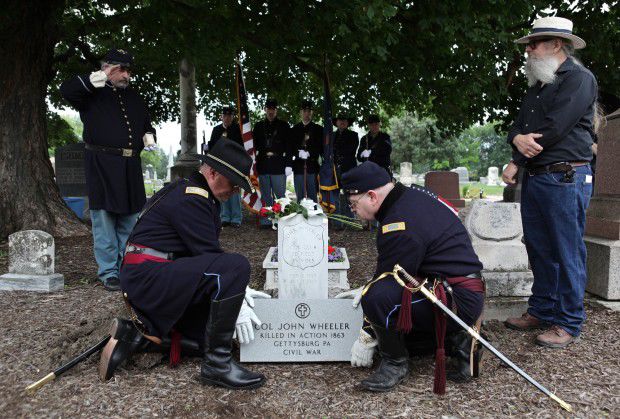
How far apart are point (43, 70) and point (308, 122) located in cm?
418

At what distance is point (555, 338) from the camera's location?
12.6 feet

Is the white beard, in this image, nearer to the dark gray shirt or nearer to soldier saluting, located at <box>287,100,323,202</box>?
the dark gray shirt

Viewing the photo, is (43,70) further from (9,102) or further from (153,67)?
(153,67)

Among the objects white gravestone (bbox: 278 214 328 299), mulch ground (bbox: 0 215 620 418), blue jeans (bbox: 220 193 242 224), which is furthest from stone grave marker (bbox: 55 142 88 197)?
white gravestone (bbox: 278 214 328 299)

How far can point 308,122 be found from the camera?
385 inches

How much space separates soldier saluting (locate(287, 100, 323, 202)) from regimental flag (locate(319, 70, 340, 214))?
6.1 inches

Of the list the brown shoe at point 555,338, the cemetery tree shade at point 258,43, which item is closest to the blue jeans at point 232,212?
the cemetery tree shade at point 258,43

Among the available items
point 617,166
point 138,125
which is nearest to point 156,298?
point 138,125

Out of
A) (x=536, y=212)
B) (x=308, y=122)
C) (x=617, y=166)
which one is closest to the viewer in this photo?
(x=536, y=212)

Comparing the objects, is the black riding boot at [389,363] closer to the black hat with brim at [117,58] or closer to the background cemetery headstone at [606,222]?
the background cemetery headstone at [606,222]

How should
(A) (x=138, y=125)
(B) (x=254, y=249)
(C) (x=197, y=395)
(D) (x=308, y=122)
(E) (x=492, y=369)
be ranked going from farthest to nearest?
(D) (x=308, y=122), (B) (x=254, y=249), (A) (x=138, y=125), (E) (x=492, y=369), (C) (x=197, y=395)

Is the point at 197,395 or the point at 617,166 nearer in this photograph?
the point at 197,395

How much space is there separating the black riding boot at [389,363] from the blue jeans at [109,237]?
9.85 ft

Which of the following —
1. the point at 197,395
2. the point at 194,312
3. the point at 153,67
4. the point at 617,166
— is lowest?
the point at 197,395
